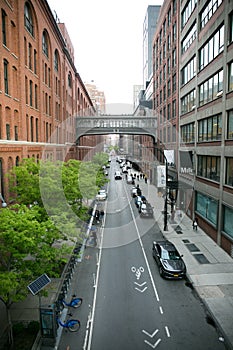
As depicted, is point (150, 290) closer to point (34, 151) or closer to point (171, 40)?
point (34, 151)

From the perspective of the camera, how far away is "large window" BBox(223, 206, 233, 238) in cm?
2014

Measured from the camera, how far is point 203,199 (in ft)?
86.8

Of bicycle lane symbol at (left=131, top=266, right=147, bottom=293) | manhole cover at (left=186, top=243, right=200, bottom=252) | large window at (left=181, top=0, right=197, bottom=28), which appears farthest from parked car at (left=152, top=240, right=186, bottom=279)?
large window at (left=181, top=0, right=197, bottom=28)

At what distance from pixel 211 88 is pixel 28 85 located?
54.0 feet

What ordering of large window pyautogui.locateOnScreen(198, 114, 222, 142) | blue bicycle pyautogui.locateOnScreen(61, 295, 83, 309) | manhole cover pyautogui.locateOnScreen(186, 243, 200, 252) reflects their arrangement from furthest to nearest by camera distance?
large window pyautogui.locateOnScreen(198, 114, 222, 142), manhole cover pyautogui.locateOnScreen(186, 243, 200, 252), blue bicycle pyautogui.locateOnScreen(61, 295, 83, 309)

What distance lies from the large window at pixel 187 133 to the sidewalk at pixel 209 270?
941 centimetres

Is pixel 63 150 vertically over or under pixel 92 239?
over

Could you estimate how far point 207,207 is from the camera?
25.3m

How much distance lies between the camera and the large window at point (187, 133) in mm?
29797

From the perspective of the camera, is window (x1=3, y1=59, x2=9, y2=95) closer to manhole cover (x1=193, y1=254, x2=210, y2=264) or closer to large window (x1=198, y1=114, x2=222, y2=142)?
large window (x1=198, y1=114, x2=222, y2=142)

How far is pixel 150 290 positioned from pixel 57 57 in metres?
35.6

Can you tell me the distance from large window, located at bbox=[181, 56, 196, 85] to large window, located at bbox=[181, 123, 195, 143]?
207 inches

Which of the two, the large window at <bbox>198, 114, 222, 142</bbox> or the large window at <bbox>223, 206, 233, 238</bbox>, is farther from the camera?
the large window at <bbox>198, 114, 222, 142</bbox>

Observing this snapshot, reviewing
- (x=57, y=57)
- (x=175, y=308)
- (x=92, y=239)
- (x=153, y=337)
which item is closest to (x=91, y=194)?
(x=92, y=239)
